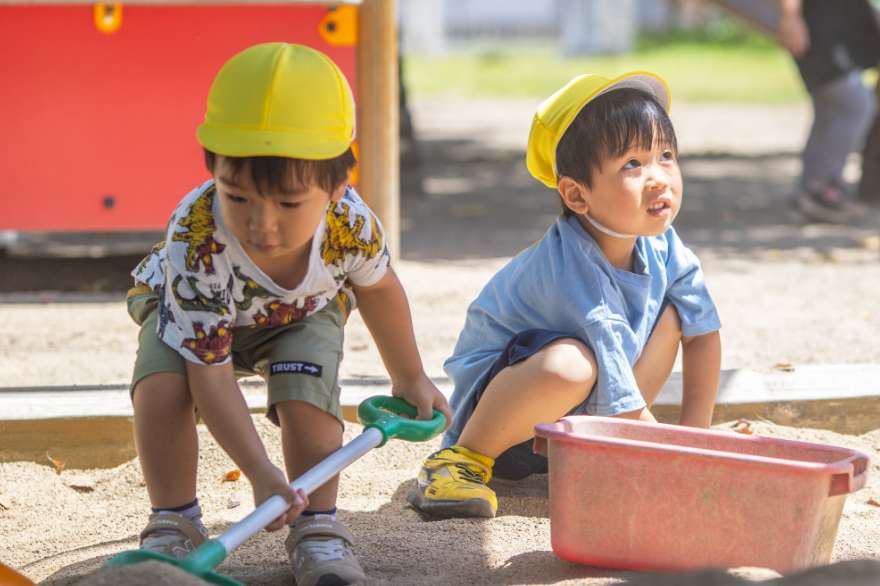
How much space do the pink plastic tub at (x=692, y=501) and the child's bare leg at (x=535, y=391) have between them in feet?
0.78

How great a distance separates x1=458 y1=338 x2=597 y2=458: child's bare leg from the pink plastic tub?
239mm

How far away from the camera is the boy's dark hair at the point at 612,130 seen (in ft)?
8.49

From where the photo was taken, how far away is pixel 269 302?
7.66 ft

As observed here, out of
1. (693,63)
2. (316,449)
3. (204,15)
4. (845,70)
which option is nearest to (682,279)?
(316,449)

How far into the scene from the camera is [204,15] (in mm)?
4555

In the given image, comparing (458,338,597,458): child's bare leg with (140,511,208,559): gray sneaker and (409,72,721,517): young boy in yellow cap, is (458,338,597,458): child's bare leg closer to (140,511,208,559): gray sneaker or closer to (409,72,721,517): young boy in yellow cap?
(409,72,721,517): young boy in yellow cap

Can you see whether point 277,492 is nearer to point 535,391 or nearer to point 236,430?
point 236,430

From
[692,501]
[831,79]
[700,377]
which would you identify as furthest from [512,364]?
[831,79]

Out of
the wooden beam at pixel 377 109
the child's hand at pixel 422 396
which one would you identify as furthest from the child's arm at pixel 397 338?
the wooden beam at pixel 377 109

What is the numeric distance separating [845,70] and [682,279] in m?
4.20

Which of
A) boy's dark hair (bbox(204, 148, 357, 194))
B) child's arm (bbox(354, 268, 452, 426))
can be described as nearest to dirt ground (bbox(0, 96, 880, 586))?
child's arm (bbox(354, 268, 452, 426))

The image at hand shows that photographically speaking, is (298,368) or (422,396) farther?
(422,396)

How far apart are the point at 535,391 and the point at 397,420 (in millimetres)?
305

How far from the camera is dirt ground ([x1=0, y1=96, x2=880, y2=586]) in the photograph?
2354 millimetres
